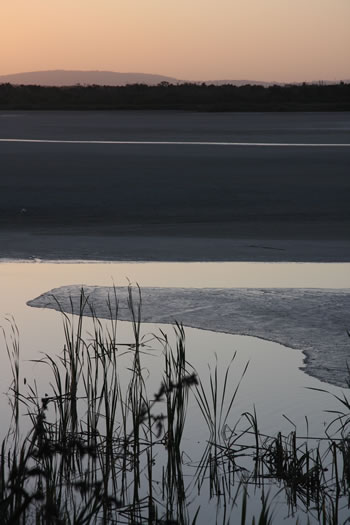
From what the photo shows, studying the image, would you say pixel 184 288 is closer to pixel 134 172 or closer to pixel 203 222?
pixel 203 222

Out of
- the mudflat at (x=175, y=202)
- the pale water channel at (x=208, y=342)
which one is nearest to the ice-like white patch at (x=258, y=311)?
the pale water channel at (x=208, y=342)

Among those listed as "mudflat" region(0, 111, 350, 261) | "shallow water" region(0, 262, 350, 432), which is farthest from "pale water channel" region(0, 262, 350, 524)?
"mudflat" region(0, 111, 350, 261)

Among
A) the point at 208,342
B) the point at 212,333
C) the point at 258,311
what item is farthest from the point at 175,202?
the point at 208,342

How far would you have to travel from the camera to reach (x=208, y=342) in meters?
7.69

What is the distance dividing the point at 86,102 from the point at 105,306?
98.9 meters

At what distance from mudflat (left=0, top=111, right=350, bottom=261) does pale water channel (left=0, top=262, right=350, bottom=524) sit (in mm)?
975

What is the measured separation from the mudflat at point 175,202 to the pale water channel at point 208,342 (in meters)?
0.97

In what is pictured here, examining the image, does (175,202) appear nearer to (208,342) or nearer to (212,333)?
(212,333)

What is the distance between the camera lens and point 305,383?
6562mm

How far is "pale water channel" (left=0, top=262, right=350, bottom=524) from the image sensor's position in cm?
590

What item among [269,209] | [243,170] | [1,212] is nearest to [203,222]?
[269,209]

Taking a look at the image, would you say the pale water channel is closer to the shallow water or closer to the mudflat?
the shallow water

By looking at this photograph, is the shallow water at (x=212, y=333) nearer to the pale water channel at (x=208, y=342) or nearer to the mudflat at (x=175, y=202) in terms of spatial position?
the pale water channel at (x=208, y=342)

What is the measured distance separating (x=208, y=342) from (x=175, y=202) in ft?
35.7
